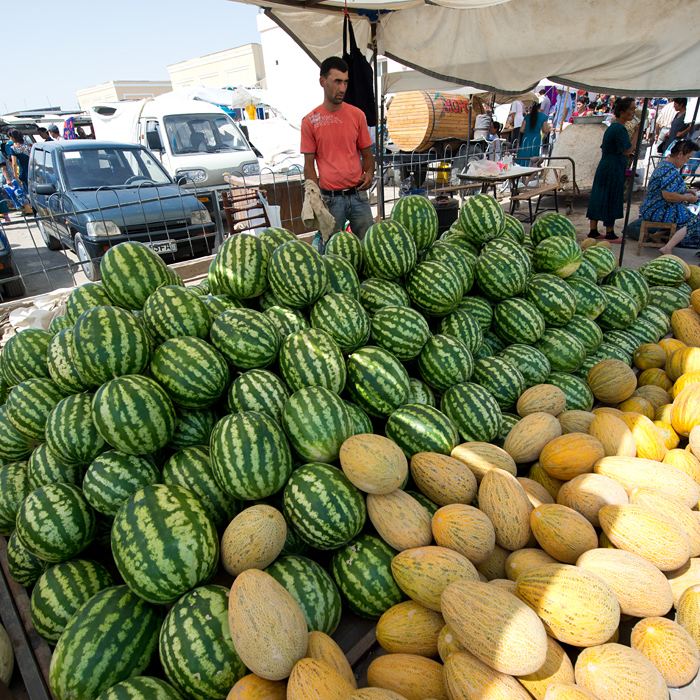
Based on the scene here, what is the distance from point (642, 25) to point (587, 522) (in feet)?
16.7

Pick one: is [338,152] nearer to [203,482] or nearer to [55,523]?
[203,482]

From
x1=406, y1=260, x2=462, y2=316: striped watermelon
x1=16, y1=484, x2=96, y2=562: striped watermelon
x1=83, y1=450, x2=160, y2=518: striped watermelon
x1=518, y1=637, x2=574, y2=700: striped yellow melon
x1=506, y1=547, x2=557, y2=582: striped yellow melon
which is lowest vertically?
x1=518, y1=637, x2=574, y2=700: striped yellow melon

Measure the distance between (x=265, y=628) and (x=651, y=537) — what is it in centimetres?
135

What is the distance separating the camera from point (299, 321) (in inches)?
88.3

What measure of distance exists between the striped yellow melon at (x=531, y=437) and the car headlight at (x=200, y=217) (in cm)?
682

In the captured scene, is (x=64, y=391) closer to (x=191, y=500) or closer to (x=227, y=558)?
(x=191, y=500)

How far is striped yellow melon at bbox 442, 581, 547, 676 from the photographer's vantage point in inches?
47.5

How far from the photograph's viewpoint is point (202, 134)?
478 inches

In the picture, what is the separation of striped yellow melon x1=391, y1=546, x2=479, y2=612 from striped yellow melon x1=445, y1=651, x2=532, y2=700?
20 centimetres

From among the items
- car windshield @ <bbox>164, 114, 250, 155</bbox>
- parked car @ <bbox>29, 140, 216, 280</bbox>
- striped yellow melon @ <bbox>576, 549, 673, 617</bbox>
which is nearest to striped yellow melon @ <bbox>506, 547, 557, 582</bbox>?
striped yellow melon @ <bbox>576, 549, 673, 617</bbox>

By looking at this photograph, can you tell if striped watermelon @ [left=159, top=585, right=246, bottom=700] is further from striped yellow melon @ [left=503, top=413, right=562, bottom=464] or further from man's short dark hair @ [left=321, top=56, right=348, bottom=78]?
man's short dark hair @ [left=321, top=56, right=348, bottom=78]

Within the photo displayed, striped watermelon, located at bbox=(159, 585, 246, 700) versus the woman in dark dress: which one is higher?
the woman in dark dress

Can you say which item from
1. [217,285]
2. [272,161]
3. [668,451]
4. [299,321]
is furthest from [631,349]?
[272,161]

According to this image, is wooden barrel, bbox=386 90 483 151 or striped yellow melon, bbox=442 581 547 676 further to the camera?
wooden barrel, bbox=386 90 483 151
